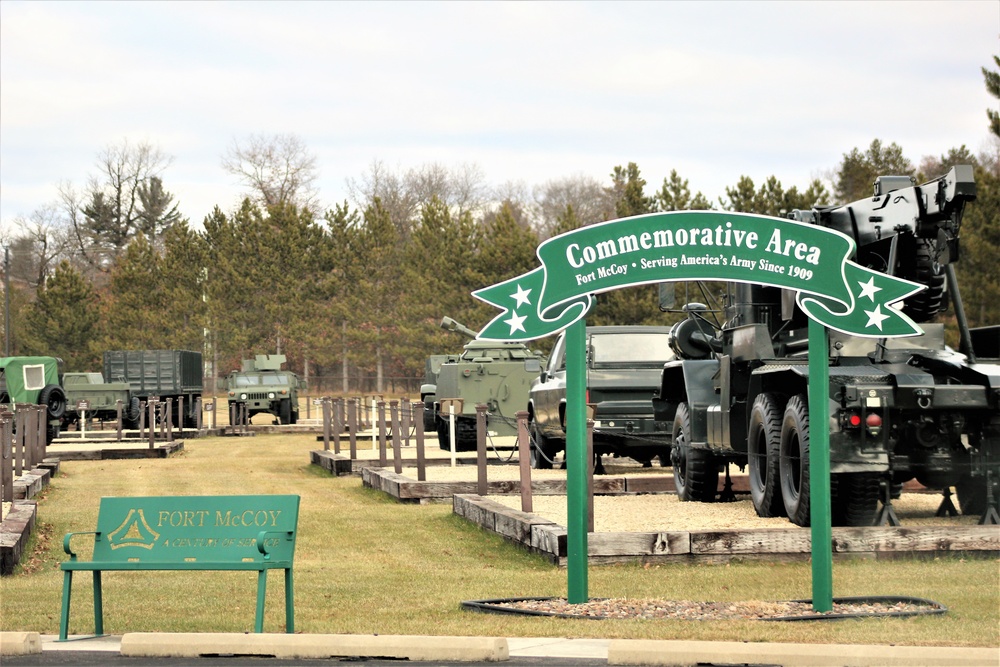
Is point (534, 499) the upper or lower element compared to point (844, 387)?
lower

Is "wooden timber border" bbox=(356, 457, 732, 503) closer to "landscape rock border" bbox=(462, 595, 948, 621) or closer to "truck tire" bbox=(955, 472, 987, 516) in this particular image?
"truck tire" bbox=(955, 472, 987, 516)

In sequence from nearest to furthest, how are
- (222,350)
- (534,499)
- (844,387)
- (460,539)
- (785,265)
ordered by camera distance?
1. (785,265)
2. (844,387)
3. (460,539)
4. (534,499)
5. (222,350)

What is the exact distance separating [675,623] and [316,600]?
8.47 ft

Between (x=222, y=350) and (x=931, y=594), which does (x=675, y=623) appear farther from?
(x=222, y=350)

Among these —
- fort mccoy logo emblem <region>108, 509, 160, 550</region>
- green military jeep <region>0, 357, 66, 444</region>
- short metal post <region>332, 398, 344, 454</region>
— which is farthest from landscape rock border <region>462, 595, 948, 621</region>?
green military jeep <region>0, 357, 66, 444</region>

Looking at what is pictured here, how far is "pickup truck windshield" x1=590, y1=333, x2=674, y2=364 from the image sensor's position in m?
19.8

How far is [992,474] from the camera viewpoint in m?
12.2

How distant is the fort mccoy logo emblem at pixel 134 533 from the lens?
28.1ft

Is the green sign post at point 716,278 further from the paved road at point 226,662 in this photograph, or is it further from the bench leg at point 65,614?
the bench leg at point 65,614

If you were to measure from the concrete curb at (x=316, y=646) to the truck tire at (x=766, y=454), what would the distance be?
5.91m

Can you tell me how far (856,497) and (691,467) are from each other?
3665mm

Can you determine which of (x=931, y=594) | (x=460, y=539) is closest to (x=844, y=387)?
(x=931, y=594)

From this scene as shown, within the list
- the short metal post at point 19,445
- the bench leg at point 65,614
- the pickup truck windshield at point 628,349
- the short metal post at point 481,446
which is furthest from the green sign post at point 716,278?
the short metal post at point 19,445

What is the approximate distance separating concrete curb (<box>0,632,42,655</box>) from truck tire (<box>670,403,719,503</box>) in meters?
8.77
